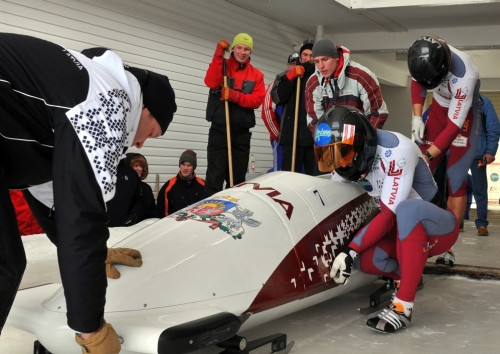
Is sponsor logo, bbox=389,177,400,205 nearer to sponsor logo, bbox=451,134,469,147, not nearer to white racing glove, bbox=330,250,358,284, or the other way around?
white racing glove, bbox=330,250,358,284

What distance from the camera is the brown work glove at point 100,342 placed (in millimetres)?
1503

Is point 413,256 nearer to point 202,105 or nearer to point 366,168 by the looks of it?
point 366,168

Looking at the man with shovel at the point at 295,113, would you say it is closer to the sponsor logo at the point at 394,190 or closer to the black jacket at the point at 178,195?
the black jacket at the point at 178,195

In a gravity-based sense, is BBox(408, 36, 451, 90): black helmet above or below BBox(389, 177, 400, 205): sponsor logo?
above

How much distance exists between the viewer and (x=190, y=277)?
2111 millimetres

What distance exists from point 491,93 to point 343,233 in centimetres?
1487

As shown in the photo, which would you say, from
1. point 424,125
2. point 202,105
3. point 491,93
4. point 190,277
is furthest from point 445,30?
point 190,277

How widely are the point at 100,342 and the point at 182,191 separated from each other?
4675mm

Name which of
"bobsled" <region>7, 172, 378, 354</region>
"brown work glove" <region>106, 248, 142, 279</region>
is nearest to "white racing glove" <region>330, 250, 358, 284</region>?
"bobsled" <region>7, 172, 378, 354</region>

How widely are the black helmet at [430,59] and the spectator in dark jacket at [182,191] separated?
2.94m

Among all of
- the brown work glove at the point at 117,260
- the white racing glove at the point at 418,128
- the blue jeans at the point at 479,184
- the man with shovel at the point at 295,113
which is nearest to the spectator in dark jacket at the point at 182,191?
the man with shovel at the point at 295,113

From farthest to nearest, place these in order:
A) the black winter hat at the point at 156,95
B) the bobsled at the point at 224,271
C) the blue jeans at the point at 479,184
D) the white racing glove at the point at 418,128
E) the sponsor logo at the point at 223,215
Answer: the blue jeans at the point at 479,184 < the white racing glove at the point at 418,128 < the sponsor logo at the point at 223,215 < the bobsled at the point at 224,271 < the black winter hat at the point at 156,95

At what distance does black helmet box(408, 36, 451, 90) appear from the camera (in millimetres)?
3605

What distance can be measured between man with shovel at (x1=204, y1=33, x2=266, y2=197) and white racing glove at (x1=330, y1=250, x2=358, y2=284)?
2.44m
